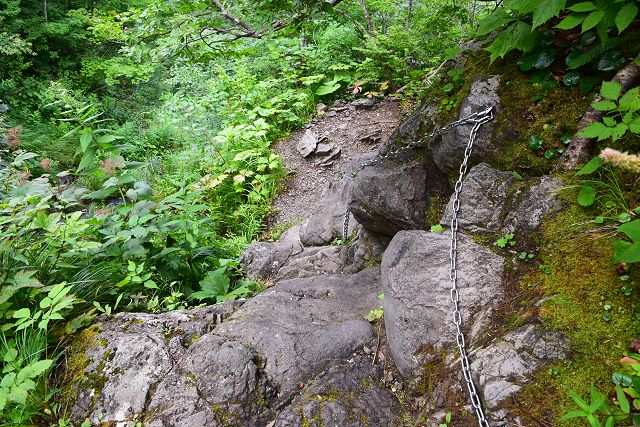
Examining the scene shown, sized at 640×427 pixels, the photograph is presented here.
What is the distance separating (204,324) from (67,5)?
47.0ft

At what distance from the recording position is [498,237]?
232 centimetres

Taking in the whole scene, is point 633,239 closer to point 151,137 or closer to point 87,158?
point 87,158

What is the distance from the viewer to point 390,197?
3.58 meters

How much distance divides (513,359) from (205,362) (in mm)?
1765

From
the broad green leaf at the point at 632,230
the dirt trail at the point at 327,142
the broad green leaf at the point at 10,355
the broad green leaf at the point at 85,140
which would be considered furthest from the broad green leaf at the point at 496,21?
the dirt trail at the point at 327,142

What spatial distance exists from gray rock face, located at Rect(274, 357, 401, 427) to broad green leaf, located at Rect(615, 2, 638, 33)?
2292 millimetres

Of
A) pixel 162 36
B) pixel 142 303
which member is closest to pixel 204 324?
pixel 142 303

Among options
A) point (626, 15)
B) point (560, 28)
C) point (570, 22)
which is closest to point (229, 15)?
point (560, 28)

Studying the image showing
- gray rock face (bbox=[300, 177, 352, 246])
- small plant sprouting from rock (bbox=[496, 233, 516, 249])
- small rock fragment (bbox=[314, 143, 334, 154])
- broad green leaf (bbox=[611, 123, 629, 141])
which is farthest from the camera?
small rock fragment (bbox=[314, 143, 334, 154])

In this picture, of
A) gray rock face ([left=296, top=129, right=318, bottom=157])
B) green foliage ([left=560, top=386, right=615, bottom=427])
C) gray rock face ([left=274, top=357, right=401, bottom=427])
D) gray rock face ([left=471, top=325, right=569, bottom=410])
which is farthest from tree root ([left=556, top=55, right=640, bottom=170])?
gray rock face ([left=296, top=129, right=318, bottom=157])

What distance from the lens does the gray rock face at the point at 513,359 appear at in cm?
168

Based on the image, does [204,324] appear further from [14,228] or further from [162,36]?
[162,36]

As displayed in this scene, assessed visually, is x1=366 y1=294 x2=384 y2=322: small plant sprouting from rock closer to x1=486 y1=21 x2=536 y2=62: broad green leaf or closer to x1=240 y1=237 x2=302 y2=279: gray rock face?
x1=486 y1=21 x2=536 y2=62: broad green leaf

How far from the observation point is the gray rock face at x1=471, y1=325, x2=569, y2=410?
1.68m
